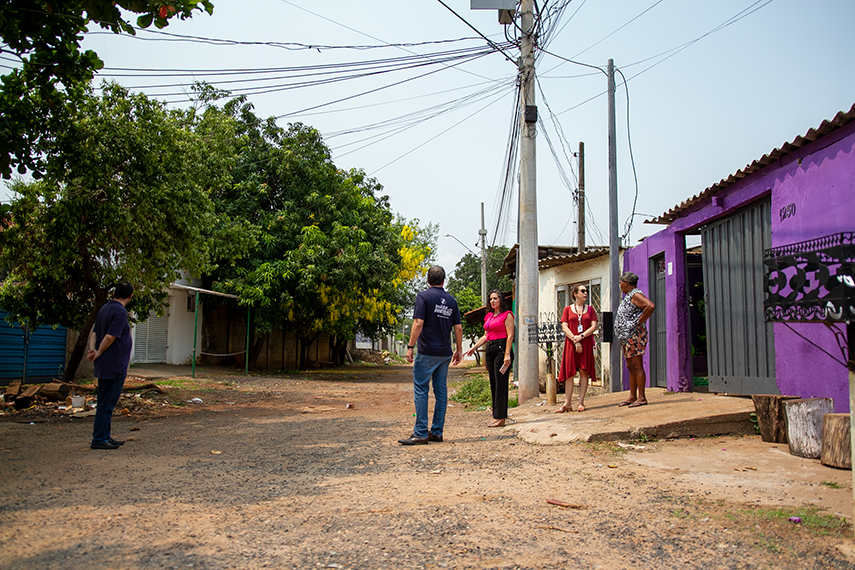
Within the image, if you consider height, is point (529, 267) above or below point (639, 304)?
above

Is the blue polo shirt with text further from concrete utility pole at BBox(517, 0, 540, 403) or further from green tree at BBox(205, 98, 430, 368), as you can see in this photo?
green tree at BBox(205, 98, 430, 368)

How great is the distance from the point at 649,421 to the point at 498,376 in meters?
1.80

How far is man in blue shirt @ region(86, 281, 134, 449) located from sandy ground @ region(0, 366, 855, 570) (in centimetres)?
32

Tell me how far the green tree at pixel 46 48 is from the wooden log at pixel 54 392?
135 inches

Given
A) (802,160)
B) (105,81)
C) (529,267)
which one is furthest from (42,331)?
(802,160)

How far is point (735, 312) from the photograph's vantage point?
7.18 meters

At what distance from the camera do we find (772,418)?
543 centimetres

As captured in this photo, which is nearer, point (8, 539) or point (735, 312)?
point (8, 539)

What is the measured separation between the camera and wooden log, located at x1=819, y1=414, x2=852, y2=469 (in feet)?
14.0

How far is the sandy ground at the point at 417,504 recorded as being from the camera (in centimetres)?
288

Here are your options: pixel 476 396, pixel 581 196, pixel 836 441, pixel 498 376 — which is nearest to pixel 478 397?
pixel 476 396

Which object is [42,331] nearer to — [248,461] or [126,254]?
[126,254]

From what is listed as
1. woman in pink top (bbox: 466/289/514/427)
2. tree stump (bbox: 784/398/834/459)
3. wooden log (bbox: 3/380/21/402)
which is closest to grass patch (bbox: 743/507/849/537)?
tree stump (bbox: 784/398/834/459)

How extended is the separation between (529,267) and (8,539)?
25.6ft
